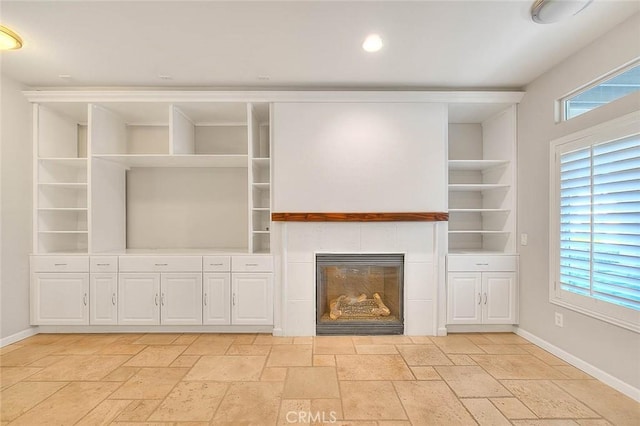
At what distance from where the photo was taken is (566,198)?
2834mm

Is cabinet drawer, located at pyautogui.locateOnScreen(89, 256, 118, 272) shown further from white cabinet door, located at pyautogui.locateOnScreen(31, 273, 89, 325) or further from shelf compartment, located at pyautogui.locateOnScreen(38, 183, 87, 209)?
shelf compartment, located at pyautogui.locateOnScreen(38, 183, 87, 209)

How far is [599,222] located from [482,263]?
124 centimetres

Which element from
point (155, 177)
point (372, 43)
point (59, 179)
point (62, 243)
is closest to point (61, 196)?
point (59, 179)

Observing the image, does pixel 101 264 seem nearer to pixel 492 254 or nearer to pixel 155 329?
pixel 155 329

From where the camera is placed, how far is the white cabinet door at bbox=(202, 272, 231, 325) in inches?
137

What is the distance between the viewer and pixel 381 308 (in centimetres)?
358

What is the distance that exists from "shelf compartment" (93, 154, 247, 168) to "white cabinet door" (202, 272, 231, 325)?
138 cm

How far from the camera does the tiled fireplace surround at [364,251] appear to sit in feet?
11.4

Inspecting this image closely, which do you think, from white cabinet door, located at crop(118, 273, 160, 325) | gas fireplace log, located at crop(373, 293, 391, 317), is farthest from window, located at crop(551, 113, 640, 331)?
white cabinet door, located at crop(118, 273, 160, 325)

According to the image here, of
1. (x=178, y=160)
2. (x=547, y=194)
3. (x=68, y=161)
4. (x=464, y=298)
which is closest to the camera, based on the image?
(x=547, y=194)

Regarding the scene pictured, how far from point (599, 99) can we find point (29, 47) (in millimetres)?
5036

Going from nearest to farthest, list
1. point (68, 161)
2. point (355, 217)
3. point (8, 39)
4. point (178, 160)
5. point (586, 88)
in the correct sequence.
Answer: point (8, 39) < point (586, 88) < point (355, 217) < point (68, 161) < point (178, 160)

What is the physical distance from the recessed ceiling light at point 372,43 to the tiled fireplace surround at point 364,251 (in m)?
1.79

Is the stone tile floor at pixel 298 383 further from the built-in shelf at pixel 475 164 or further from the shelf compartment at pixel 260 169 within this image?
the built-in shelf at pixel 475 164
